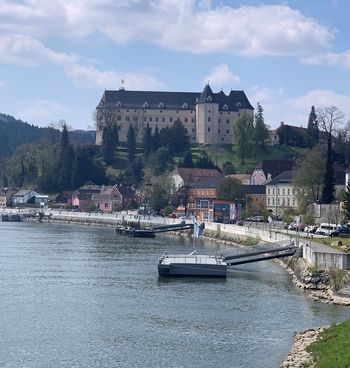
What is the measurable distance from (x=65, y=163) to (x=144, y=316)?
101653 mm

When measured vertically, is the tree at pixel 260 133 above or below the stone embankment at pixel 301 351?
above

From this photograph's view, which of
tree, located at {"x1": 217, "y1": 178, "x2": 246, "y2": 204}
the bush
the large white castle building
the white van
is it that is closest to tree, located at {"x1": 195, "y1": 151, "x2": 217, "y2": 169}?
the large white castle building

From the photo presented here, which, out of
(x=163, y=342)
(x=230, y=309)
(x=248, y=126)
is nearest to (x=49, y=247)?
(x=230, y=309)

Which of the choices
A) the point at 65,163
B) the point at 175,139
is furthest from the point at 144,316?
the point at 175,139

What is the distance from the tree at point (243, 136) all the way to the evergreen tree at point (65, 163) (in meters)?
25.1

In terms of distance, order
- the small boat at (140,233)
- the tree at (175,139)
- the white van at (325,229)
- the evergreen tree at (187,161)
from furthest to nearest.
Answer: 1. the tree at (175,139)
2. the evergreen tree at (187,161)
3. the small boat at (140,233)
4. the white van at (325,229)

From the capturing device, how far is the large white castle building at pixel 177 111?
499ft

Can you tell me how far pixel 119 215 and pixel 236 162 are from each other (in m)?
33.5

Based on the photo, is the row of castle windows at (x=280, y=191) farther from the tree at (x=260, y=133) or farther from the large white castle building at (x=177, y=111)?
the large white castle building at (x=177, y=111)

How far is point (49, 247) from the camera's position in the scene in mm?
66125

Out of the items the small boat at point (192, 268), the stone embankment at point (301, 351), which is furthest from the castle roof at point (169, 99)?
the stone embankment at point (301, 351)

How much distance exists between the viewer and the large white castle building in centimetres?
15212

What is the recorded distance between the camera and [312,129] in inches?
5600

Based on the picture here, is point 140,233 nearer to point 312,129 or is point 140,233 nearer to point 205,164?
point 205,164
